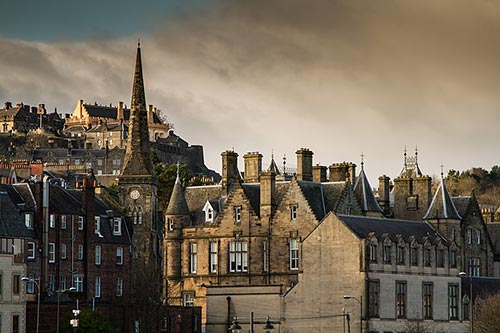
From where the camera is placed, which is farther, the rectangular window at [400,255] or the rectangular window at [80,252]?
the rectangular window at [80,252]

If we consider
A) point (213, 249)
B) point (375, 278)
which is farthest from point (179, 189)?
point (375, 278)

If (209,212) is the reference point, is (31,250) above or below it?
below

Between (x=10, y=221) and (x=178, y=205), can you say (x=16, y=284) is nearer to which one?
(x=10, y=221)

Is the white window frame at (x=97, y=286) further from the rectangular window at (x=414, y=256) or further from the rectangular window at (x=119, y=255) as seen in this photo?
the rectangular window at (x=414, y=256)

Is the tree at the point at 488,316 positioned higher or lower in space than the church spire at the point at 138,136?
lower

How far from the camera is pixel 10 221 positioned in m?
108

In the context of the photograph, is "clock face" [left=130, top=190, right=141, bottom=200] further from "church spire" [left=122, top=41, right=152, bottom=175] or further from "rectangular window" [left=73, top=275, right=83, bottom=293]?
"rectangular window" [left=73, top=275, right=83, bottom=293]

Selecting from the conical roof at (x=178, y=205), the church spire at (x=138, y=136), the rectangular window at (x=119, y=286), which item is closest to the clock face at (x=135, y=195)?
the church spire at (x=138, y=136)

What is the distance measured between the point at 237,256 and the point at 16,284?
23.7m

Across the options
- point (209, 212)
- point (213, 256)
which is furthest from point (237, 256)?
point (209, 212)

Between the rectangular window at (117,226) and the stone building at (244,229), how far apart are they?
429cm

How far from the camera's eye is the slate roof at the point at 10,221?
10662cm

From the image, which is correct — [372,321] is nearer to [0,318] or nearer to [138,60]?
[0,318]

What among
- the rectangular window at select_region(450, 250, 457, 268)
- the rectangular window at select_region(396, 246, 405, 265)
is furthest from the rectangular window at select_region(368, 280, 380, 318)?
the rectangular window at select_region(450, 250, 457, 268)
